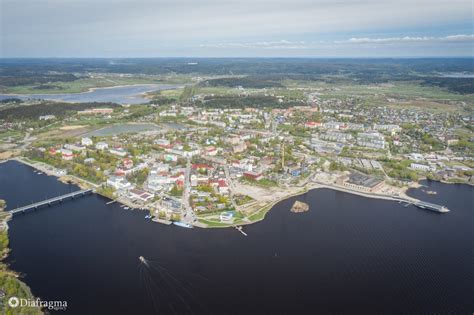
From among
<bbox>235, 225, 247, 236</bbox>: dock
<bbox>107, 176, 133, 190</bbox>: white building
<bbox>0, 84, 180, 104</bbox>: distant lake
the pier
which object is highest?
<bbox>0, 84, 180, 104</bbox>: distant lake

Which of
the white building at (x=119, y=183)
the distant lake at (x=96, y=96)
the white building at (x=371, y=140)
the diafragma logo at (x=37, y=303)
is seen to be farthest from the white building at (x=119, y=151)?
the distant lake at (x=96, y=96)

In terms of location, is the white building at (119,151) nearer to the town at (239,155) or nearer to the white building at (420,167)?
the town at (239,155)

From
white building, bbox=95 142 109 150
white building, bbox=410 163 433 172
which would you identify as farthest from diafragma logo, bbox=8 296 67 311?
white building, bbox=410 163 433 172

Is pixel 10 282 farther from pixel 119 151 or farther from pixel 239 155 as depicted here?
pixel 239 155

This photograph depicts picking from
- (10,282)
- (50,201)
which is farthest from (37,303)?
(50,201)

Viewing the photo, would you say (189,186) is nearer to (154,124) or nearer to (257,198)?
(257,198)

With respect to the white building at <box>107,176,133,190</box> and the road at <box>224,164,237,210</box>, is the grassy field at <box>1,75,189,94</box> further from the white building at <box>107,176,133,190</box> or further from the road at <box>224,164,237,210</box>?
the road at <box>224,164,237,210</box>

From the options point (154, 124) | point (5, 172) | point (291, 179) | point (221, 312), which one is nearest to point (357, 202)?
point (291, 179)

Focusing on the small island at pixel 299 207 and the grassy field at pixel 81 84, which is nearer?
the small island at pixel 299 207

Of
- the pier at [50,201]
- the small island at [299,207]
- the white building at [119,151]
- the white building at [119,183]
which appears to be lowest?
the small island at [299,207]
